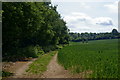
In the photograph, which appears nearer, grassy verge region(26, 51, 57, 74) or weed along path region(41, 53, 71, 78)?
weed along path region(41, 53, 71, 78)

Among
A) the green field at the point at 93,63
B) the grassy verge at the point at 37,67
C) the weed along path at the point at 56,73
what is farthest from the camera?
the grassy verge at the point at 37,67

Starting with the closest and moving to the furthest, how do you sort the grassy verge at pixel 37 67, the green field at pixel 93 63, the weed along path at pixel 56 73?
the green field at pixel 93 63 → the weed along path at pixel 56 73 → the grassy verge at pixel 37 67

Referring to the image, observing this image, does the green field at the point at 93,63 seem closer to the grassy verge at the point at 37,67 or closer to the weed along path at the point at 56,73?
the weed along path at the point at 56,73

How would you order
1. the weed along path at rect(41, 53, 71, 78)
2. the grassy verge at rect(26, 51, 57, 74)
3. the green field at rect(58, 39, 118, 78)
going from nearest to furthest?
1. the green field at rect(58, 39, 118, 78)
2. the weed along path at rect(41, 53, 71, 78)
3. the grassy verge at rect(26, 51, 57, 74)

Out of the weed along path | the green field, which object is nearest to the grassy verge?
the weed along path

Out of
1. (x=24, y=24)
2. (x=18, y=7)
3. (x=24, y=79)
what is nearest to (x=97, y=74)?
(x=24, y=79)

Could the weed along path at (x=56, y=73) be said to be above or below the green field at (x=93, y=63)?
below

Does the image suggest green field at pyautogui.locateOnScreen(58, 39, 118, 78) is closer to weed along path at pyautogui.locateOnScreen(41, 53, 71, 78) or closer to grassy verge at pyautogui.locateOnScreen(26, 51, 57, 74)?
weed along path at pyautogui.locateOnScreen(41, 53, 71, 78)

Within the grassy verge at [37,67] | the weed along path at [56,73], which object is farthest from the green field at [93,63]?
the grassy verge at [37,67]

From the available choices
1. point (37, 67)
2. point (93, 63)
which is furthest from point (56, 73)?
point (37, 67)

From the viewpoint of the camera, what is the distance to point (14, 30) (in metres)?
24.4

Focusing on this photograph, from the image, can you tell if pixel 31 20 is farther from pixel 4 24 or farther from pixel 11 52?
pixel 11 52

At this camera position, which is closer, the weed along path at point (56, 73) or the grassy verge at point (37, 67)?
the weed along path at point (56, 73)

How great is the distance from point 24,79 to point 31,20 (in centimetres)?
1055
